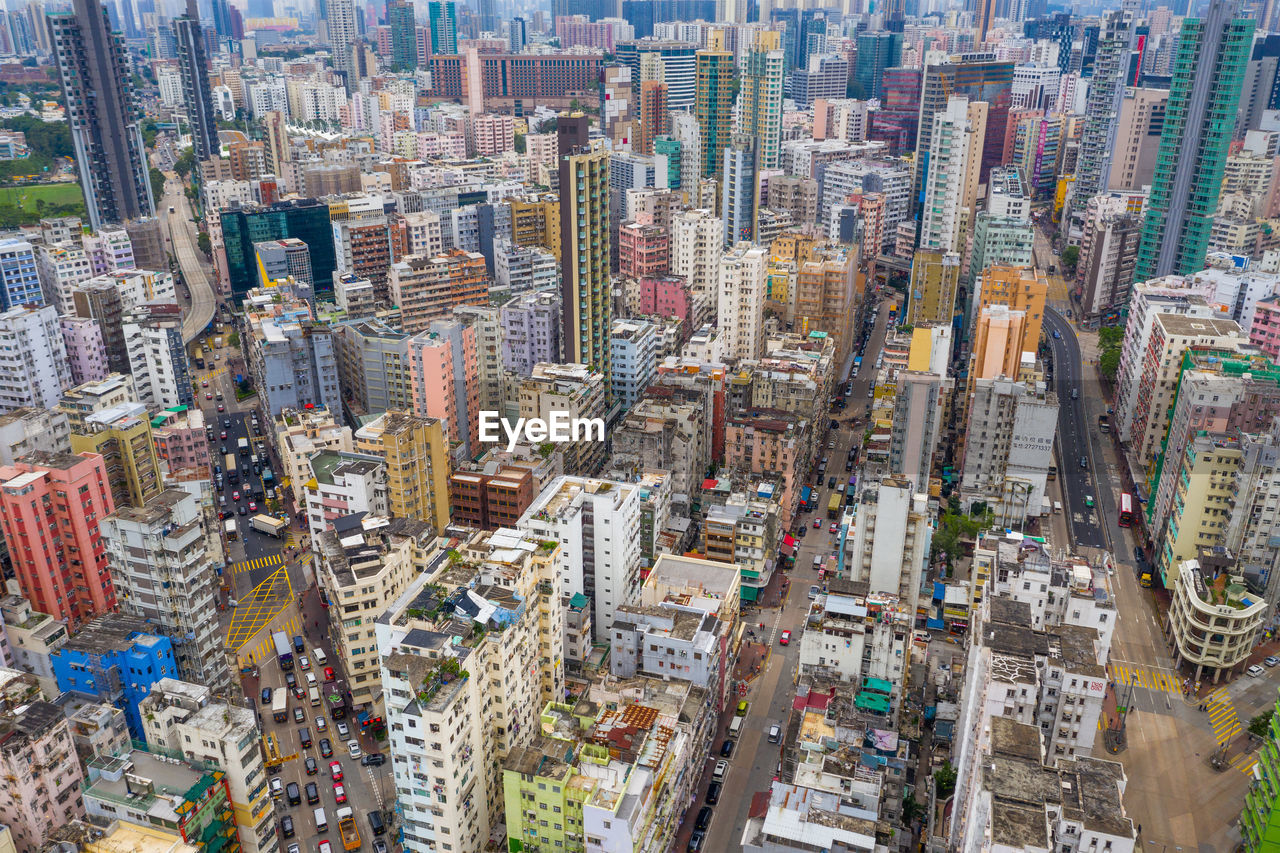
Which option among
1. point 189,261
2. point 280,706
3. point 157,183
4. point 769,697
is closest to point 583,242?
point 769,697

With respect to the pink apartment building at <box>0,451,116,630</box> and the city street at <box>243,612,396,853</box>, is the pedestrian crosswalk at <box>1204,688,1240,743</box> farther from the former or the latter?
the pink apartment building at <box>0,451,116,630</box>

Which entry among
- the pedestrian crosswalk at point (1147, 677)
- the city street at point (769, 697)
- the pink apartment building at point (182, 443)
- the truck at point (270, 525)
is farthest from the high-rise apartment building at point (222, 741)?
the pedestrian crosswalk at point (1147, 677)

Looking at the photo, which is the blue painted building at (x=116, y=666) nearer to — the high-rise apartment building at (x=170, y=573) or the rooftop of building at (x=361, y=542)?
the high-rise apartment building at (x=170, y=573)

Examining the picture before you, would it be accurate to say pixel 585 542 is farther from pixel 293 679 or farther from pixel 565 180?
pixel 565 180

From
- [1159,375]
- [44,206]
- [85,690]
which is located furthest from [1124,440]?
[44,206]

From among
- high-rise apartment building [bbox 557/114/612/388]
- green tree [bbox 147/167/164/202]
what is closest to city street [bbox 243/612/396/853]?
high-rise apartment building [bbox 557/114/612/388]

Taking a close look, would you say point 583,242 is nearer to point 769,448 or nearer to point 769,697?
point 769,448
